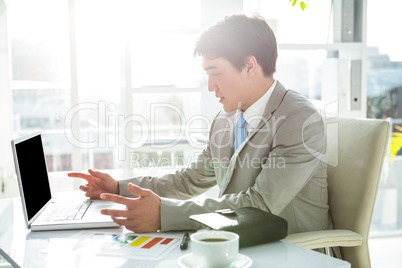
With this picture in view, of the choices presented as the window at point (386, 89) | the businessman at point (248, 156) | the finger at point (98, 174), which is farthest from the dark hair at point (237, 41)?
the window at point (386, 89)

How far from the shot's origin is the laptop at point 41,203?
4.46 ft

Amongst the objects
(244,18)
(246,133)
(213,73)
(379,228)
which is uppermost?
(244,18)

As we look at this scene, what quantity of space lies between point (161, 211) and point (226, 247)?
42 cm

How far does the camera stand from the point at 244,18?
1748 mm

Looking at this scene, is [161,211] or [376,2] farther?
[376,2]

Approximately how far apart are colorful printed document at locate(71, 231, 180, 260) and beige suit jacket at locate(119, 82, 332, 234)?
0.09 meters

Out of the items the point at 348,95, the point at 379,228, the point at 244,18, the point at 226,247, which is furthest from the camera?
the point at 379,228

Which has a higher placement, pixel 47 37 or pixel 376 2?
pixel 376 2

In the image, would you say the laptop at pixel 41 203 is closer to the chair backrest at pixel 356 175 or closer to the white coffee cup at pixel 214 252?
the white coffee cup at pixel 214 252

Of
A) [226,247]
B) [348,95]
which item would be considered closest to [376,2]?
[348,95]

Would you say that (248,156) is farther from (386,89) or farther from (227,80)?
(386,89)

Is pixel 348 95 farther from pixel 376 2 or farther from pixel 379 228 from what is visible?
pixel 379 228

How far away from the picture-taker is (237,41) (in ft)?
5.66

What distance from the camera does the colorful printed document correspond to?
1.13 m
